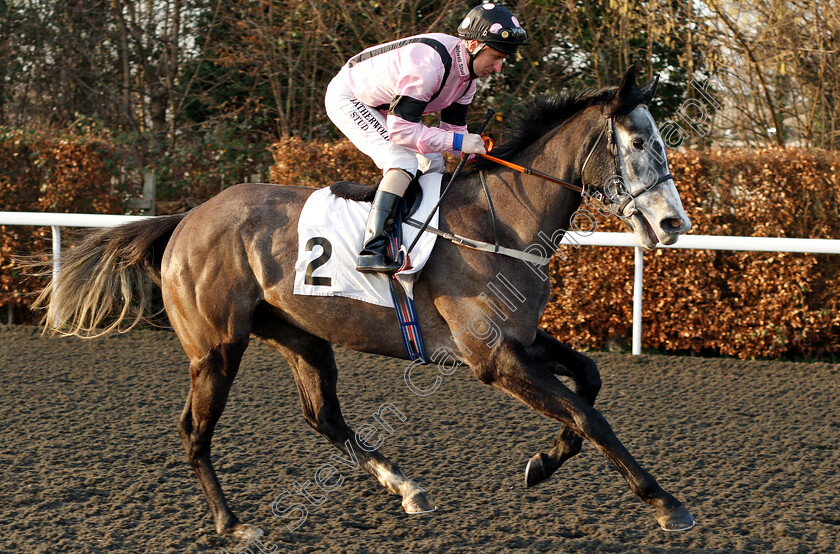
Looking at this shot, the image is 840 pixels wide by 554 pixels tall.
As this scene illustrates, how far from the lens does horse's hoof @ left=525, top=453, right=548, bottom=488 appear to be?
343cm

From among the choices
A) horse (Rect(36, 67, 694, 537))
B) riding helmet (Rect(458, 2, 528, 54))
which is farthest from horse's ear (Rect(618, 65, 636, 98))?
riding helmet (Rect(458, 2, 528, 54))

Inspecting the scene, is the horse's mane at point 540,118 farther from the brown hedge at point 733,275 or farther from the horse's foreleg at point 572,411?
the brown hedge at point 733,275

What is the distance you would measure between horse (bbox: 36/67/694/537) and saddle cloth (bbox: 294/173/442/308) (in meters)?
0.06

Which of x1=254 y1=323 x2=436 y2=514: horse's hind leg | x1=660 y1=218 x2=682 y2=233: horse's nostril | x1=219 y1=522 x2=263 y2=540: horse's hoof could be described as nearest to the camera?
x1=660 y1=218 x2=682 y2=233: horse's nostril

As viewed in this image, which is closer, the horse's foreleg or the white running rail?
the horse's foreleg

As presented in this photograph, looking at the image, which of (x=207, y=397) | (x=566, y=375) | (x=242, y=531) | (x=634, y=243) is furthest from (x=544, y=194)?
(x=634, y=243)

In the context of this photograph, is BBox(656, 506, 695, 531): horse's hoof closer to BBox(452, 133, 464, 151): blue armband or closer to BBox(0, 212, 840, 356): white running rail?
BBox(452, 133, 464, 151): blue armband

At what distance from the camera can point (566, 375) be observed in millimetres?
3412

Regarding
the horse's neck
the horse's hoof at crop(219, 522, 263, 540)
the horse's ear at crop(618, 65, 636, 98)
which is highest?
the horse's ear at crop(618, 65, 636, 98)

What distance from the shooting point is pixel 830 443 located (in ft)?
14.1

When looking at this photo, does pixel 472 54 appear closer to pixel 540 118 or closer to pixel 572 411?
pixel 540 118

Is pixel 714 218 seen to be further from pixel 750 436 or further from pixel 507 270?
pixel 507 270

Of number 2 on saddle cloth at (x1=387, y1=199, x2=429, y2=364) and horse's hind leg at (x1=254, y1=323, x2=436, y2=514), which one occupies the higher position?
number 2 on saddle cloth at (x1=387, y1=199, x2=429, y2=364)

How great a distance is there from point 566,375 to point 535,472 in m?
0.41
